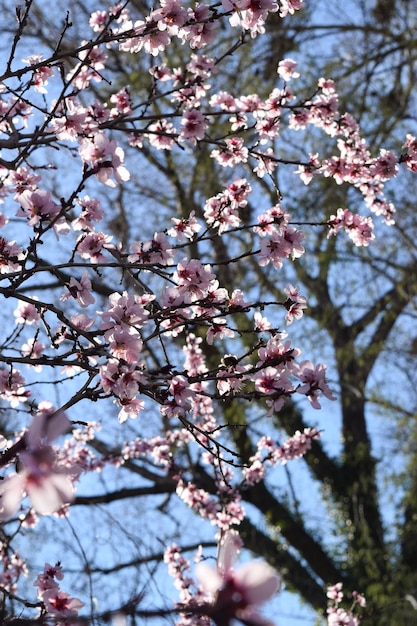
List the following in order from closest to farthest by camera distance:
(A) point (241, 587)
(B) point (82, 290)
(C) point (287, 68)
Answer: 1. (A) point (241, 587)
2. (B) point (82, 290)
3. (C) point (287, 68)

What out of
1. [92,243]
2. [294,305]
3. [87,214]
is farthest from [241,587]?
[87,214]

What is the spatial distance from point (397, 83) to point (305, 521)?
6.07 m

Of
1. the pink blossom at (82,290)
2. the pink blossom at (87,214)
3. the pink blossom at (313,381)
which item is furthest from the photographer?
the pink blossom at (87,214)

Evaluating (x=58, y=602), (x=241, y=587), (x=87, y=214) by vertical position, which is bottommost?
(x=241, y=587)

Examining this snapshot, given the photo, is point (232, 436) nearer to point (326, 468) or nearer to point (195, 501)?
point (326, 468)

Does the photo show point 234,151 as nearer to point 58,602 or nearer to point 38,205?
point 38,205

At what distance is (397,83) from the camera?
952 cm

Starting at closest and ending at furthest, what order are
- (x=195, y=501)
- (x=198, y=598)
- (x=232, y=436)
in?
(x=198, y=598) < (x=195, y=501) < (x=232, y=436)

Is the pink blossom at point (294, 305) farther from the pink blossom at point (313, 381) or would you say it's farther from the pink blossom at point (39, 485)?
the pink blossom at point (39, 485)

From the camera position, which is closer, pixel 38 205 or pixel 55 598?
pixel 55 598

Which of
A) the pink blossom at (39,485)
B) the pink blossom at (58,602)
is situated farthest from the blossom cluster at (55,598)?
the pink blossom at (39,485)

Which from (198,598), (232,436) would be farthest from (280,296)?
(198,598)

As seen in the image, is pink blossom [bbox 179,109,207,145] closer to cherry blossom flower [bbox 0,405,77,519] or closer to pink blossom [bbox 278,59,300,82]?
pink blossom [bbox 278,59,300,82]

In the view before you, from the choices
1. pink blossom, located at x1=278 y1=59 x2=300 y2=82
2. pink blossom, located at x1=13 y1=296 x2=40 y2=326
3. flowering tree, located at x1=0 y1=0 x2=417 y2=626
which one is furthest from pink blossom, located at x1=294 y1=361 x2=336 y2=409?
pink blossom, located at x1=278 y1=59 x2=300 y2=82
